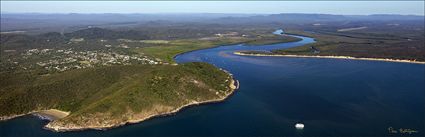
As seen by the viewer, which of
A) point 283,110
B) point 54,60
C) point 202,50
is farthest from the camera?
point 202,50

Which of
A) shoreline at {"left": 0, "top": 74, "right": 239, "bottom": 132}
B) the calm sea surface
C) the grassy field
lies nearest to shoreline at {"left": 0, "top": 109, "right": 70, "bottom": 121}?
shoreline at {"left": 0, "top": 74, "right": 239, "bottom": 132}

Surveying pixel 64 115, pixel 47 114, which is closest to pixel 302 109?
pixel 64 115

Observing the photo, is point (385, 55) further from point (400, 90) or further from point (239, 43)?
point (239, 43)

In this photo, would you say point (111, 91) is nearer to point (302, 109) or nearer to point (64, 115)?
point (64, 115)

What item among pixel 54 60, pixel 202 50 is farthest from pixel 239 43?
pixel 54 60

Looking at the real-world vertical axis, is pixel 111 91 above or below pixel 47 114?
above

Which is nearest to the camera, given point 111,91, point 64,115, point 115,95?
point 64,115

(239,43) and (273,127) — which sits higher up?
→ (239,43)

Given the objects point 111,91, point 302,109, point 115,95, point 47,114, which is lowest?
point 47,114
